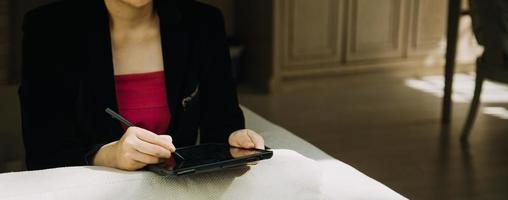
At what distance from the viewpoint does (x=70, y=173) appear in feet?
3.19

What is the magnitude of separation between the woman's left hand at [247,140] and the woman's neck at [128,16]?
0.26m

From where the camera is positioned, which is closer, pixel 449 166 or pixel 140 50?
pixel 140 50

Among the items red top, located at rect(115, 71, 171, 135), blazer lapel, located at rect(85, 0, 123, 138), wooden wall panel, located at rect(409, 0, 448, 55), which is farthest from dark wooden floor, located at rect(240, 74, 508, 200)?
blazer lapel, located at rect(85, 0, 123, 138)

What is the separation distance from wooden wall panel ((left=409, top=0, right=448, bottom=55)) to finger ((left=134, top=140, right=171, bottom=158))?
3.51 m

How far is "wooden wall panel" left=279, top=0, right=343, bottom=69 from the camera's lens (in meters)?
4.09

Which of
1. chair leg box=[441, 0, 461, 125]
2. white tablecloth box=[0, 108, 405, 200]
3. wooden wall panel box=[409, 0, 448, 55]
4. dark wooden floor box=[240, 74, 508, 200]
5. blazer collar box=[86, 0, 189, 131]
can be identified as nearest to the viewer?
white tablecloth box=[0, 108, 405, 200]

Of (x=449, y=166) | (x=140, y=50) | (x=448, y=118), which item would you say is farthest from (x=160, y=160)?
(x=448, y=118)

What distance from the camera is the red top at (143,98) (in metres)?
1.34

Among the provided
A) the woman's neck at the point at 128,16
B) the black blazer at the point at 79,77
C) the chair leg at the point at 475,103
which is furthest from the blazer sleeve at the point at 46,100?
the chair leg at the point at 475,103

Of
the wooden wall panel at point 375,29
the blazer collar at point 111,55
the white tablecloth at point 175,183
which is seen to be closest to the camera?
the white tablecloth at point 175,183

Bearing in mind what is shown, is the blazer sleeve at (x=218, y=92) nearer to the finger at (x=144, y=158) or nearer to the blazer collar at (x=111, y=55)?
the blazer collar at (x=111, y=55)

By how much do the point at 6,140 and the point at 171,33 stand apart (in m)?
0.67

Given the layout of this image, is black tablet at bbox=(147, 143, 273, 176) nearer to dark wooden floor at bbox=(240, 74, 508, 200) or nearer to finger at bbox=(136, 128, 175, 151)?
finger at bbox=(136, 128, 175, 151)

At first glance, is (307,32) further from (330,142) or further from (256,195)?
(256,195)
